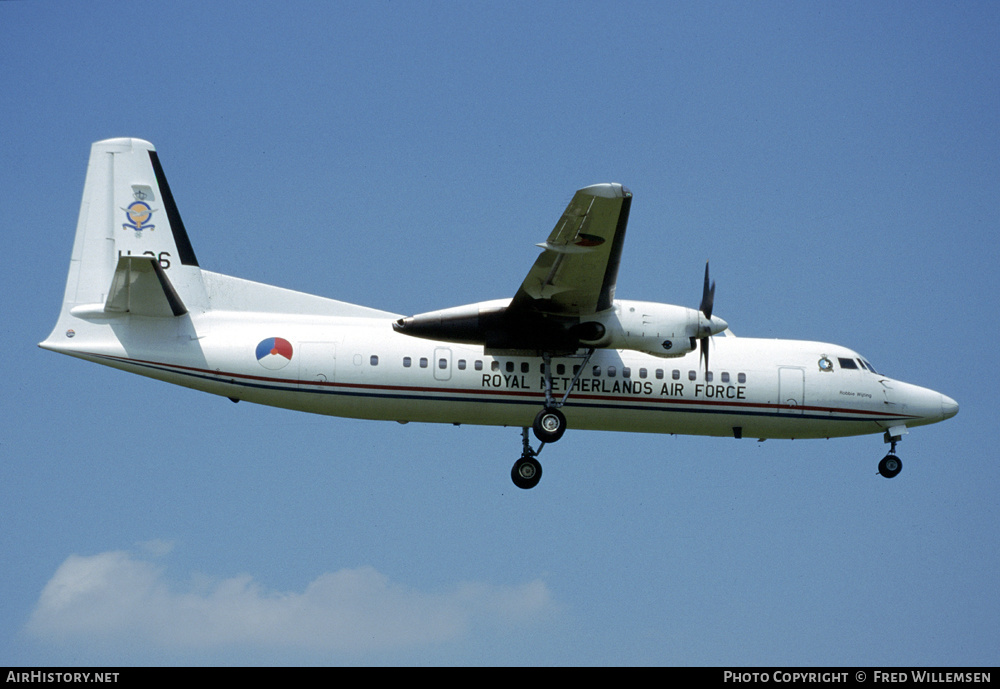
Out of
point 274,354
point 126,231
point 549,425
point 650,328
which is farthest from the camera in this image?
point 126,231

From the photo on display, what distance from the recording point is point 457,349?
23.2 meters

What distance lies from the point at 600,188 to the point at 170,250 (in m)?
10.4

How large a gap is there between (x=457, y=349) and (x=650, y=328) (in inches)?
163

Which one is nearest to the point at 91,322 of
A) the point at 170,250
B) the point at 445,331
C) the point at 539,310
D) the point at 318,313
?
the point at 170,250

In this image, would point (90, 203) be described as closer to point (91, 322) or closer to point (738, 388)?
point (91, 322)

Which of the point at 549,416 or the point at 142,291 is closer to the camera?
the point at 142,291

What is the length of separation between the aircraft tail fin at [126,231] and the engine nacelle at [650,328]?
8644 millimetres

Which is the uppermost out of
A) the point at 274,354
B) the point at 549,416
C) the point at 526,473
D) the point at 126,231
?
the point at 126,231

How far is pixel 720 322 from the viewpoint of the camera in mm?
22297

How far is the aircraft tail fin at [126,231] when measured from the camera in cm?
2322

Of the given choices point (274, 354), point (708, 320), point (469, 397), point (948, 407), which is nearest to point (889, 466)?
point (948, 407)

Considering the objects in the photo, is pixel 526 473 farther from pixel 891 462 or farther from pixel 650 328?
pixel 891 462

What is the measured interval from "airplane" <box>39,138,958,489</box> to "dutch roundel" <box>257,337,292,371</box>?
3cm

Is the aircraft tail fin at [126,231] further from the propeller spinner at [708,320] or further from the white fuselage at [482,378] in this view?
the propeller spinner at [708,320]
